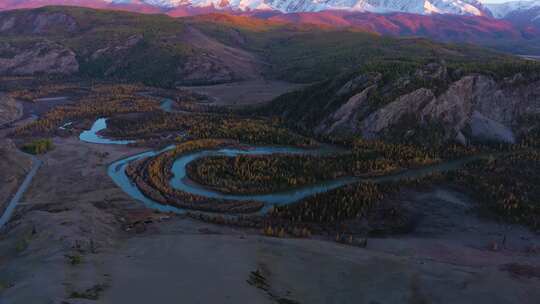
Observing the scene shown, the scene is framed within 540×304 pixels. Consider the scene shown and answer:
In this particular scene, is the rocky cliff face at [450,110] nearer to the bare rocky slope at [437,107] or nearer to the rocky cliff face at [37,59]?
the bare rocky slope at [437,107]

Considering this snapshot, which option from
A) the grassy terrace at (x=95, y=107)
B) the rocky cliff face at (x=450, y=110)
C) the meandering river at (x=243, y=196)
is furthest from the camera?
the grassy terrace at (x=95, y=107)

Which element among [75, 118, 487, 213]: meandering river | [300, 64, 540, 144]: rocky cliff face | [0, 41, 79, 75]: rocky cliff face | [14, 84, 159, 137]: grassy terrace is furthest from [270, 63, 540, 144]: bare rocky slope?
[0, 41, 79, 75]: rocky cliff face

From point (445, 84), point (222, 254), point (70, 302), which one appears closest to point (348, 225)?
point (222, 254)

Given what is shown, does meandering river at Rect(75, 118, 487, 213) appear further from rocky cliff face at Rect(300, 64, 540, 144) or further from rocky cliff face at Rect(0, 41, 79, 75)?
rocky cliff face at Rect(0, 41, 79, 75)

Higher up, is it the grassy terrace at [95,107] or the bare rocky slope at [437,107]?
the bare rocky slope at [437,107]

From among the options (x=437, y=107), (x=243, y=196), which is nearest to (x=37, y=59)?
(x=243, y=196)

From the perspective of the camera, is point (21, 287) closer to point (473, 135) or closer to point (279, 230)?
point (279, 230)

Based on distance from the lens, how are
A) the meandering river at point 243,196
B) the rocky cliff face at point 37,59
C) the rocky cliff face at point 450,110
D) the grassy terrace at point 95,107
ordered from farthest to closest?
the rocky cliff face at point 37,59 → the grassy terrace at point 95,107 → the rocky cliff face at point 450,110 → the meandering river at point 243,196

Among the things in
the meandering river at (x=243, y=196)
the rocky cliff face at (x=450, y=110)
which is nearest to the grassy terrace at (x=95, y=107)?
the meandering river at (x=243, y=196)
